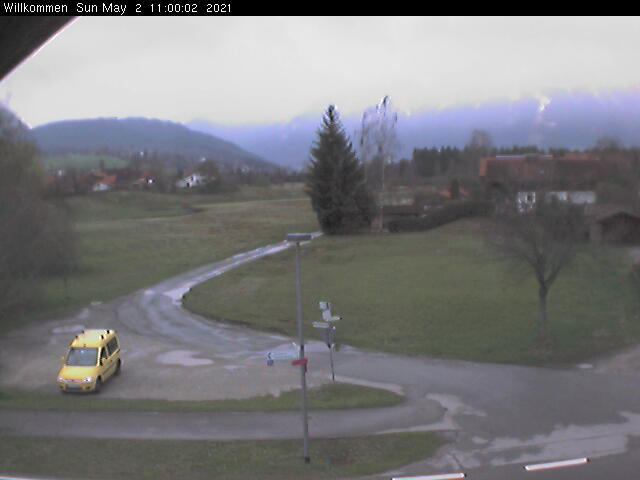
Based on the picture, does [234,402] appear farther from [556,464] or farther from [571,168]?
[571,168]

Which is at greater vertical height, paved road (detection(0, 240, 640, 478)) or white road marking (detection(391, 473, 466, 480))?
white road marking (detection(391, 473, 466, 480))

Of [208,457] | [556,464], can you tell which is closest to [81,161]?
[208,457]

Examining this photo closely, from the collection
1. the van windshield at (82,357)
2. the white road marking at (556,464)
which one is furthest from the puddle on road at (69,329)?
the white road marking at (556,464)

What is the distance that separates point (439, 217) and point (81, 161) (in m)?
32.8

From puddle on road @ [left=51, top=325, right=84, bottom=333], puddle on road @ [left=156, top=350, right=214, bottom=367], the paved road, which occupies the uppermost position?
the paved road

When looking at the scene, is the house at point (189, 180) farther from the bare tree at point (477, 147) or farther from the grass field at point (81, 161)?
the bare tree at point (477, 147)

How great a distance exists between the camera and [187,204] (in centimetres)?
4669

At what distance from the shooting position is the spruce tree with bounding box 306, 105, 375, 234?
50.6 meters

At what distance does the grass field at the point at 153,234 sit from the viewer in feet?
103

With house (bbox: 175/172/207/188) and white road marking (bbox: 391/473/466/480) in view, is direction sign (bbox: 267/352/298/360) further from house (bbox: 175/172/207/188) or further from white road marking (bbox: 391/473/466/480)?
house (bbox: 175/172/207/188)

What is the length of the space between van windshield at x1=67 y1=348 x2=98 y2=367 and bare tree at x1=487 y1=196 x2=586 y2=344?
12.2m

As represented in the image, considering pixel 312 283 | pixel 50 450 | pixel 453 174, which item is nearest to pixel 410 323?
pixel 312 283

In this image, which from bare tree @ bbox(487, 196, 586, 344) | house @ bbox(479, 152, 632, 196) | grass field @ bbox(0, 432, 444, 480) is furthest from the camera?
house @ bbox(479, 152, 632, 196)

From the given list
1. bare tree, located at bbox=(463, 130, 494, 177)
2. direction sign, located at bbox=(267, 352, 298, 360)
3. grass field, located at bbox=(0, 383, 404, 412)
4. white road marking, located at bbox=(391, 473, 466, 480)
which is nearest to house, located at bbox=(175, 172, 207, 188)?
grass field, located at bbox=(0, 383, 404, 412)
